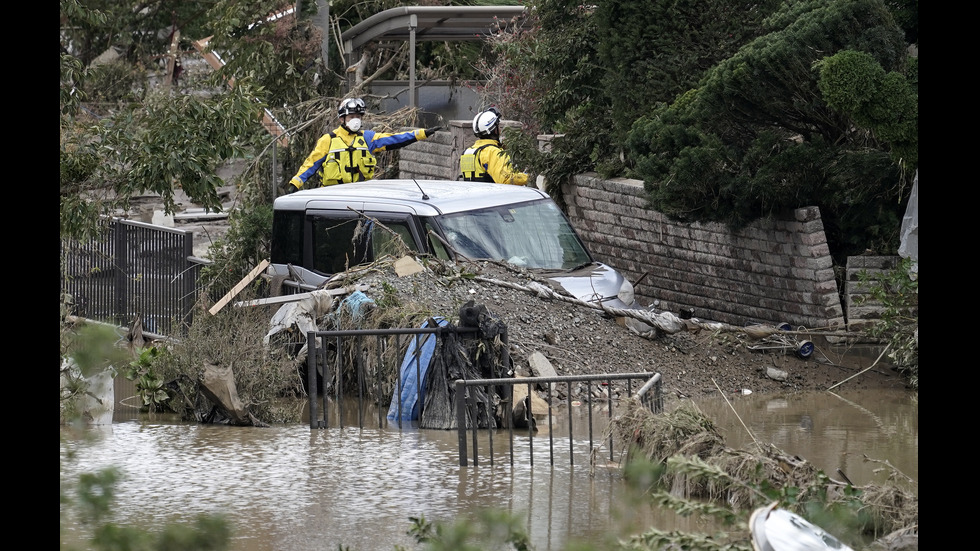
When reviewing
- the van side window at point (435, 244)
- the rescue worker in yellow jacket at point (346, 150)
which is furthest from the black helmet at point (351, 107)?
the van side window at point (435, 244)

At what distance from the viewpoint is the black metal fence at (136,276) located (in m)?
15.5

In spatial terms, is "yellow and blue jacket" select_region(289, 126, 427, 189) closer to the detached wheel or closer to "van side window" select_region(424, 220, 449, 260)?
"van side window" select_region(424, 220, 449, 260)

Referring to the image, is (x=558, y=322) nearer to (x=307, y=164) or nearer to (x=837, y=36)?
(x=837, y=36)

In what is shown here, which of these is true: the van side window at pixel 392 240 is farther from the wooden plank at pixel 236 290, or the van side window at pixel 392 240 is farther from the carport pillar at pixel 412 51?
the carport pillar at pixel 412 51

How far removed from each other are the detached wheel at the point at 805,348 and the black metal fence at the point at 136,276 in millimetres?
7202

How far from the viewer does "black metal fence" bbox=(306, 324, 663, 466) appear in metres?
8.44

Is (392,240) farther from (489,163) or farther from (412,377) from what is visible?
(489,163)

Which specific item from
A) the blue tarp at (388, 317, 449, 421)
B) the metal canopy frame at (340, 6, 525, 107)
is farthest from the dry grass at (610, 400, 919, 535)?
the metal canopy frame at (340, 6, 525, 107)

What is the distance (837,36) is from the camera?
38.6 feet

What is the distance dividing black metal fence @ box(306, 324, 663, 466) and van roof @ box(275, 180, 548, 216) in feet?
5.52

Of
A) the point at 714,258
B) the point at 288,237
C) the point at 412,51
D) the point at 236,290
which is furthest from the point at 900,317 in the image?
the point at 412,51
